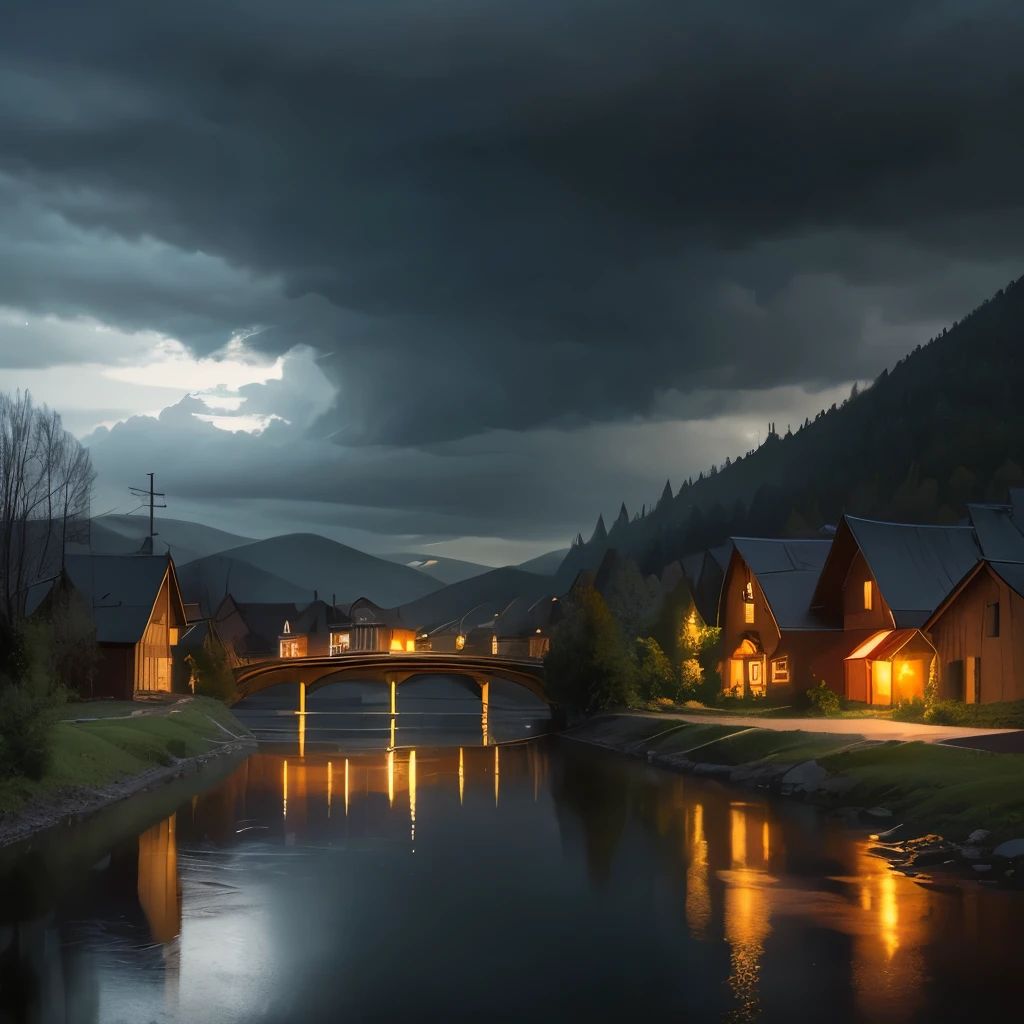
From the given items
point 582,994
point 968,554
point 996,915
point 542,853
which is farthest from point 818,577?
point 582,994

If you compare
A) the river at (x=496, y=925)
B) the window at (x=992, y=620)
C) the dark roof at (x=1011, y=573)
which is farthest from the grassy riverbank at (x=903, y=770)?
the dark roof at (x=1011, y=573)

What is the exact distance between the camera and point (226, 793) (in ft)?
174

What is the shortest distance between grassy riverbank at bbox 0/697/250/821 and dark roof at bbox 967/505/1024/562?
49746mm

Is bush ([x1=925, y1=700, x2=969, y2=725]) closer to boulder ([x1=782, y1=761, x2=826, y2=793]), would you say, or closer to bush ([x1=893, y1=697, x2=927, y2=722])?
bush ([x1=893, y1=697, x2=927, y2=722])

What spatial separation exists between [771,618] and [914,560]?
1111 cm

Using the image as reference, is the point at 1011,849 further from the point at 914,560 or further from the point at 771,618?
the point at 771,618

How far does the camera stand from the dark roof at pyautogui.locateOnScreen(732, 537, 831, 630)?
7981 centimetres

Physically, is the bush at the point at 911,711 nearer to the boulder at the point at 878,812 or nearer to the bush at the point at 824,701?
the bush at the point at 824,701

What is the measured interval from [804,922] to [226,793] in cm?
3446

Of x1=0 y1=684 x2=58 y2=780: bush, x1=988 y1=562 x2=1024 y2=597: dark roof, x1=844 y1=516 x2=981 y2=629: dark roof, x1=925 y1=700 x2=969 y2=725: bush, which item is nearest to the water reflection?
x1=0 y1=684 x2=58 y2=780: bush

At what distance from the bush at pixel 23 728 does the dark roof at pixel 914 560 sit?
161 feet

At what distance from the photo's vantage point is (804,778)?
4578 centimetres

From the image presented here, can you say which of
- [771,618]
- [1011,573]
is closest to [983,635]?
[1011,573]

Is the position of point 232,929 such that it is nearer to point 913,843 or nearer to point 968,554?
point 913,843
